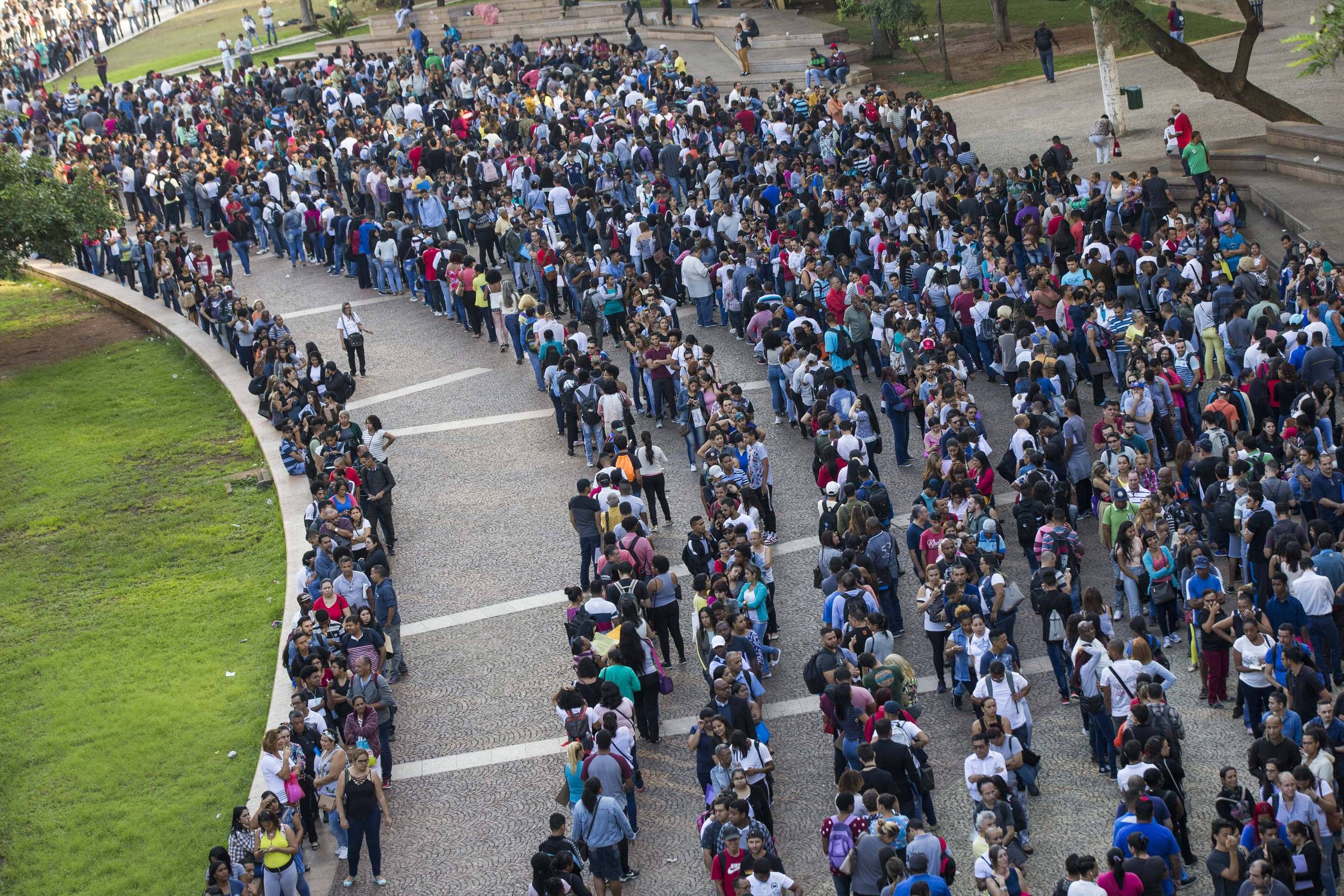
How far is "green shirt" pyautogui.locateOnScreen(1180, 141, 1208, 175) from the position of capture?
86.2 ft

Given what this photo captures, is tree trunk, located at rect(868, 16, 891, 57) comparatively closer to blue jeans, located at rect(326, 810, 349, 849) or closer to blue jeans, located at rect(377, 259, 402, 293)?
blue jeans, located at rect(377, 259, 402, 293)

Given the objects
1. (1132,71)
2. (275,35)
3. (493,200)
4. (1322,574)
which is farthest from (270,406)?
(275,35)

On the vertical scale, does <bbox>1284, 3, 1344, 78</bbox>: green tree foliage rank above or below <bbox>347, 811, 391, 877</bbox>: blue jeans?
above

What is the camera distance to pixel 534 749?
50.9 feet

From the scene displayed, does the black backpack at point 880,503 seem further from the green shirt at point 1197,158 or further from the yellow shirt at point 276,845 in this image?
the green shirt at point 1197,158

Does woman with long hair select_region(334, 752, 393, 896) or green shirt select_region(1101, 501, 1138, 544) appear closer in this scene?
woman with long hair select_region(334, 752, 393, 896)

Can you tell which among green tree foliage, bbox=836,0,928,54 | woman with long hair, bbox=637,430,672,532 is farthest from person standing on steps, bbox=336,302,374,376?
green tree foliage, bbox=836,0,928,54

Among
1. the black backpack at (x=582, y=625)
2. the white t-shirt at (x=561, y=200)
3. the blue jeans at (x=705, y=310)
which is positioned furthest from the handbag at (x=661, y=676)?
the white t-shirt at (x=561, y=200)

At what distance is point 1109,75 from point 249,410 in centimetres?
1815

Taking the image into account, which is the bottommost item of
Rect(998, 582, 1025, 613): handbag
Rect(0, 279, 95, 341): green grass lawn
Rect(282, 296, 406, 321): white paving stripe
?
Rect(998, 582, 1025, 613): handbag

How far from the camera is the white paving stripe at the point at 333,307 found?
29797 mm

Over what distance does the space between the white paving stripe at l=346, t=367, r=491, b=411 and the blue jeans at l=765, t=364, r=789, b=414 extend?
5843mm

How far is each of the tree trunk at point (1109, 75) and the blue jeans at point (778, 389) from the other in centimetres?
1380

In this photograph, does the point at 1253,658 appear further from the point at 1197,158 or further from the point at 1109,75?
the point at 1109,75
